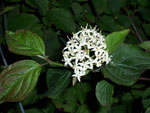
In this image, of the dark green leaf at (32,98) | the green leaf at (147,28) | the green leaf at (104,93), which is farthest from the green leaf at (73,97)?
the green leaf at (147,28)

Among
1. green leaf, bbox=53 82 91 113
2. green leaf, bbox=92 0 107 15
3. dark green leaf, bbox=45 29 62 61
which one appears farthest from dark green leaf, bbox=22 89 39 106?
green leaf, bbox=92 0 107 15

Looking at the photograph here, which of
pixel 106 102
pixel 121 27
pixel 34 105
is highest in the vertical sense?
pixel 121 27

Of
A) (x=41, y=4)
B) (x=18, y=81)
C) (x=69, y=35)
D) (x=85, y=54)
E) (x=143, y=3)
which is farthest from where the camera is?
(x=143, y=3)

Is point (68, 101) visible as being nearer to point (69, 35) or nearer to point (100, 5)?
point (69, 35)

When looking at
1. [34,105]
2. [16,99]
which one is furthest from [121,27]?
[16,99]

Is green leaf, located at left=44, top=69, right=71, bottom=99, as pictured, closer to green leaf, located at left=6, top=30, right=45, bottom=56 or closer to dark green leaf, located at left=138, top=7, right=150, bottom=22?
green leaf, located at left=6, top=30, right=45, bottom=56

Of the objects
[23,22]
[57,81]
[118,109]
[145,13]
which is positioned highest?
[145,13]

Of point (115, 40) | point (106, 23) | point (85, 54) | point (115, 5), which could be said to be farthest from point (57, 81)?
point (115, 5)

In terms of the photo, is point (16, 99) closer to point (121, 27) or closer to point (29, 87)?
point (29, 87)
